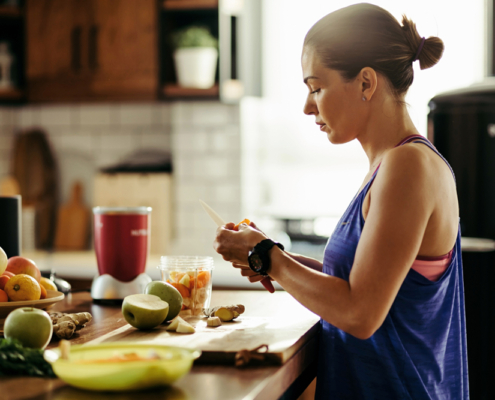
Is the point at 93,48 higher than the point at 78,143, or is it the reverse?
the point at 93,48

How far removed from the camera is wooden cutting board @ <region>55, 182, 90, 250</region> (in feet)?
12.3

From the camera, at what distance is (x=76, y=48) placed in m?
3.45

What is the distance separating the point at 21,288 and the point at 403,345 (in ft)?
2.63

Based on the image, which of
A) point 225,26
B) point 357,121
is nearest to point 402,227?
point 357,121

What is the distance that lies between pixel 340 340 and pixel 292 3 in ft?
8.86

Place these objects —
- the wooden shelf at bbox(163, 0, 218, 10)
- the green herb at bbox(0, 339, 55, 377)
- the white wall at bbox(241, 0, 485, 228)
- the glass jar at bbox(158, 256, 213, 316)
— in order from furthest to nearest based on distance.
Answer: the white wall at bbox(241, 0, 485, 228), the wooden shelf at bbox(163, 0, 218, 10), the glass jar at bbox(158, 256, 213, 316), the green herb at bbox(0, 339, 55, 377)

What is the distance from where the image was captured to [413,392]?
121 centimetres

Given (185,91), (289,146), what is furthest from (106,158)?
(289,146)

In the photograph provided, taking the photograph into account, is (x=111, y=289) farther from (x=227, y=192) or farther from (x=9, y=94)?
(x=9, y=94)

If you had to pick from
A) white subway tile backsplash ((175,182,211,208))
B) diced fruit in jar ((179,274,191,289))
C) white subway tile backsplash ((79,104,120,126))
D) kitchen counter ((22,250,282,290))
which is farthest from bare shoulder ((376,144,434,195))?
white subway tile backsplash ((79,104,120,126))

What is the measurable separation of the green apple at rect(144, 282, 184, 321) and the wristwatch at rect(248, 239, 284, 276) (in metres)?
0.21

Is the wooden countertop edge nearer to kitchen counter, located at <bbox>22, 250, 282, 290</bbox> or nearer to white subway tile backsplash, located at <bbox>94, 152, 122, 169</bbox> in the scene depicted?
kitchen counter, located at <bbox>22, 250, 282, 290</bbox>

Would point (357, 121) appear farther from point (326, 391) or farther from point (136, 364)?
point (136, 364)

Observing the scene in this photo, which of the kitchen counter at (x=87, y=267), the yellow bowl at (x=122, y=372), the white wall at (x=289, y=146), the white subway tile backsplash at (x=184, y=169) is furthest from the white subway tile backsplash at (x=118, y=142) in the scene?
the yellow bowl at (x=122, y=372)
